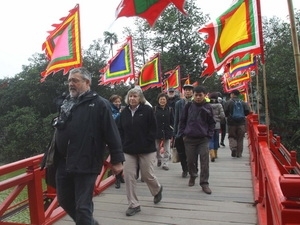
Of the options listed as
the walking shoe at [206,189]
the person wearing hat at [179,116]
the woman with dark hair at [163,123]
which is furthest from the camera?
the woman with dark hair at [163,123]

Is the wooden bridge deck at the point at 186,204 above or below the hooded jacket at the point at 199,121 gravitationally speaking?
below

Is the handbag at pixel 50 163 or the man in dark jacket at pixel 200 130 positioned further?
the man in dark jacket at pixel 200 130


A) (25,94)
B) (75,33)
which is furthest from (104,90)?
(75,33)

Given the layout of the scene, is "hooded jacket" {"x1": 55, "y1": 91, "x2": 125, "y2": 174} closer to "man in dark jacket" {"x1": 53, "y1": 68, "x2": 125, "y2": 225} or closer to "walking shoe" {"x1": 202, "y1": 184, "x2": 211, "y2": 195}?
"man in dark jacket" {"x1": 53, "y1": 68, "x2": 125, "y2": 225}

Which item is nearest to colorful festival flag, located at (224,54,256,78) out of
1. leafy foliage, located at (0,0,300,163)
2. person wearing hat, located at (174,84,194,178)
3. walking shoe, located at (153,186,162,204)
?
person wearing hat, located at (174,84,194,178)

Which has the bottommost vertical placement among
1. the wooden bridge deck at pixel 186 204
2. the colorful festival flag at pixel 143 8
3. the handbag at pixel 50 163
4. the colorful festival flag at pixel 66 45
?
the wooden bridge deck at pixel 186 204

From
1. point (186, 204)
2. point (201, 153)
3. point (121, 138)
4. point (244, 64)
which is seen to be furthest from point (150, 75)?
point (186, 204)

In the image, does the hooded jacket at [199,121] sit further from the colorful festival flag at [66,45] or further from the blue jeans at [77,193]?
the blue jeans at [77,193]

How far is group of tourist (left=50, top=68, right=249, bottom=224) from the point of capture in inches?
127

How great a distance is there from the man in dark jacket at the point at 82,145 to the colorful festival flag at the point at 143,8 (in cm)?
71

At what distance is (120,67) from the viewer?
28.2ft

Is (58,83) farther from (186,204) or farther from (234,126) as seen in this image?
(186,204)

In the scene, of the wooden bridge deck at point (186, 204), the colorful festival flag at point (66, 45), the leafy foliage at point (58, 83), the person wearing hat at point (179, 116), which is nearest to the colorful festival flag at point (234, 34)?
the wooden bridge deck at point (186, 204)

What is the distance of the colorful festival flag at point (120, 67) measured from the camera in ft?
28.1
